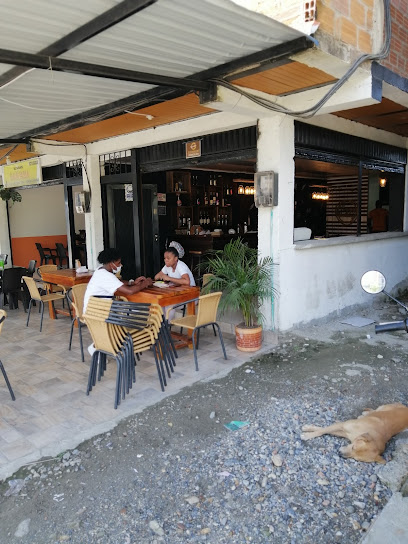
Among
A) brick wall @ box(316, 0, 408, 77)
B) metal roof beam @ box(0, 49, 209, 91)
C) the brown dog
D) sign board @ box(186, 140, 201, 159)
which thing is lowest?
the brown dog

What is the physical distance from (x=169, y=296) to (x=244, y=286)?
891 mm

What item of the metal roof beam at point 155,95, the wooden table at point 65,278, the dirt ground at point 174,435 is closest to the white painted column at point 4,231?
the wooden table at point 65,278

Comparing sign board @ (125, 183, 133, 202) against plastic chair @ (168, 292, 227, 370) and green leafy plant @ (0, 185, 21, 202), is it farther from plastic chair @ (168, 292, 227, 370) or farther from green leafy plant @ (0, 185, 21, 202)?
green leafy plant @ (0, 185, 21, 202)

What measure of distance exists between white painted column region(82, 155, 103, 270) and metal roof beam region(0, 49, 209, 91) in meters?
4.42

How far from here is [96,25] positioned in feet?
9.37

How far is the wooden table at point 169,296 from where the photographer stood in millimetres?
4676

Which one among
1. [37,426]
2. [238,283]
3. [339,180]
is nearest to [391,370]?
[238,283]

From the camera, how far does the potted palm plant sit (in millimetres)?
4941

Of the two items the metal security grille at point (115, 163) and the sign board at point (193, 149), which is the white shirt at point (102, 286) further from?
the metal security grille at point (115, 163)

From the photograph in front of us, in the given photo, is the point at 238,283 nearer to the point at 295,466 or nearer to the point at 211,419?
the point at 211,419

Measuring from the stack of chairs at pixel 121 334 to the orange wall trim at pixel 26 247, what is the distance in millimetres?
9539

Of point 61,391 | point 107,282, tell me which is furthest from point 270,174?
point 61,391

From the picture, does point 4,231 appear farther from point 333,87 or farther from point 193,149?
point 333,87

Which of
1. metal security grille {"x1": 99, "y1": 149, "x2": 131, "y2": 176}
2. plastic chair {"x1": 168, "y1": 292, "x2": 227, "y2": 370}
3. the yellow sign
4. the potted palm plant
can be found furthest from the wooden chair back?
the yellow sign
